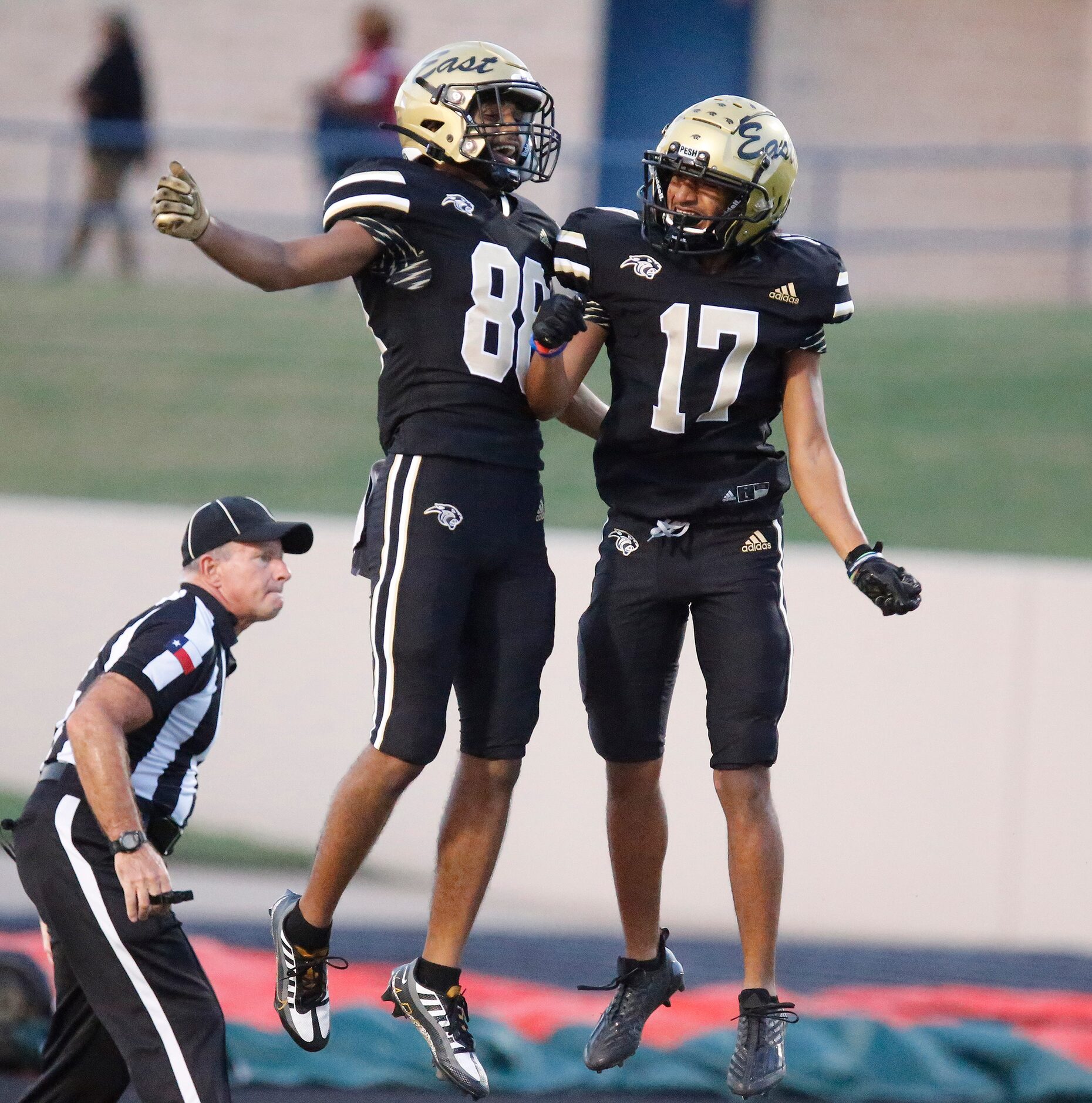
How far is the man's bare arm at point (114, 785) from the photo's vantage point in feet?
12.9

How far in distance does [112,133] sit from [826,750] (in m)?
6.41

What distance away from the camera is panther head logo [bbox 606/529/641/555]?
4160mm

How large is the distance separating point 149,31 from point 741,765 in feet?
37.0

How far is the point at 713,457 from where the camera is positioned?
4141 millimetres

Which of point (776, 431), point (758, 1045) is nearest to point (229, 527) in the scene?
point (758, 1045)

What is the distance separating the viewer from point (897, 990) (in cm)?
695

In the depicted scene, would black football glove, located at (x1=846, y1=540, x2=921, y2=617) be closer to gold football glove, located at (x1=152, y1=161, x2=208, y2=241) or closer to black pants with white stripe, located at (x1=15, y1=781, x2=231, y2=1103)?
gold football glove, located at (x1=152, y1=161, x2=208, y2=241)

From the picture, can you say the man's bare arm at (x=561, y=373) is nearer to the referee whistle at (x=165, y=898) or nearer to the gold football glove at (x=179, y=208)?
the gold football glove at (x=179, y=208)

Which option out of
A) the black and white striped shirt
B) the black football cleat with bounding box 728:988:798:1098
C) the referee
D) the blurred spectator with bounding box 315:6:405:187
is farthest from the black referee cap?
the blurred spectator with bounding box 315:6:405:187

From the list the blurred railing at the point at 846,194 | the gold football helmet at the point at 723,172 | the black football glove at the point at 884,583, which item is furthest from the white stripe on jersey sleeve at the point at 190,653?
the blurred railing at the point at 846,194

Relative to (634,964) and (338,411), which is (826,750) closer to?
(634,964)

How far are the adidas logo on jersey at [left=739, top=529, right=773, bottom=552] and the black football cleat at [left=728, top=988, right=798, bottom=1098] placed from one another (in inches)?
39.5

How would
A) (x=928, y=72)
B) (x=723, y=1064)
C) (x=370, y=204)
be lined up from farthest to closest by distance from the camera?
(x=928, y=72) → (x=723, y=1064) → (x=370, y=204)

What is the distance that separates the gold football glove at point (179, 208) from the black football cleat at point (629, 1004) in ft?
6.45
